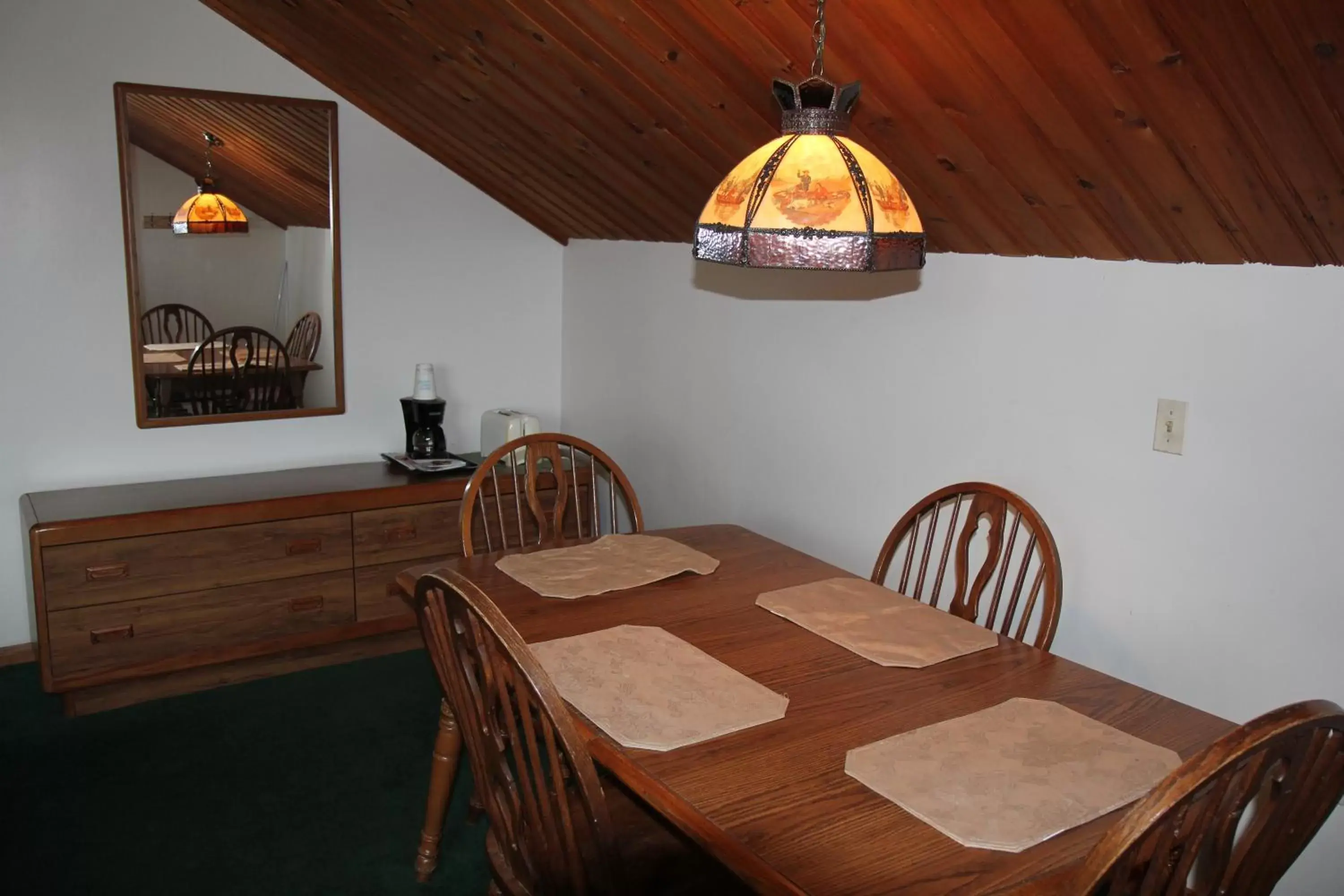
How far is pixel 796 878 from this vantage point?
1.23 m

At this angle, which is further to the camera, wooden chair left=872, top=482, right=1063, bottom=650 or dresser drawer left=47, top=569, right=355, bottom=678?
dresser drawer left=47, top=569, right=355, bottom=678

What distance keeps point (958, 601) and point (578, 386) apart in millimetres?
2153

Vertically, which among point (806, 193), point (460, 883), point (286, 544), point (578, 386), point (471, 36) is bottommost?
point (460, 883)

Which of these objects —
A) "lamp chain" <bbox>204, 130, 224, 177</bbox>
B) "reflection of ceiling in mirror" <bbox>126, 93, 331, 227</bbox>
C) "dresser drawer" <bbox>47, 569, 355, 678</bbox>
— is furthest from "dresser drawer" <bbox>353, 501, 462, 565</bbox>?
"lamp chain" <bbox>204, 130, 224, 177</bbox>

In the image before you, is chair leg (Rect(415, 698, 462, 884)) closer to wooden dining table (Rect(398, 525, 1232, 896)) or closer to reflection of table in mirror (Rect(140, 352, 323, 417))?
wooden dining table (Rect(398, 525, 1232, 896))

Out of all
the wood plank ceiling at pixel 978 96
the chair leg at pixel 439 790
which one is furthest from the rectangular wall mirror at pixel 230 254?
the chair leg at pixel 439 790

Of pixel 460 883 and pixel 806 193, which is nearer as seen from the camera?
pixel 806 193

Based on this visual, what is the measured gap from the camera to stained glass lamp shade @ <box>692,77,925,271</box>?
1538mm

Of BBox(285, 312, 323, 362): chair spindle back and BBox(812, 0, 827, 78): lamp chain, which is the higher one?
BBox(812, 0, 827, 78): lamp chain

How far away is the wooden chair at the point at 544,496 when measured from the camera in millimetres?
2609

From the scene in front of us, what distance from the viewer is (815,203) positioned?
1.54m

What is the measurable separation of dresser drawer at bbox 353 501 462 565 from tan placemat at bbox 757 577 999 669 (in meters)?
1.48

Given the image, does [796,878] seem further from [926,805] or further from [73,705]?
[73,705]

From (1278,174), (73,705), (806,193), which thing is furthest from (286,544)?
(1278,174)
